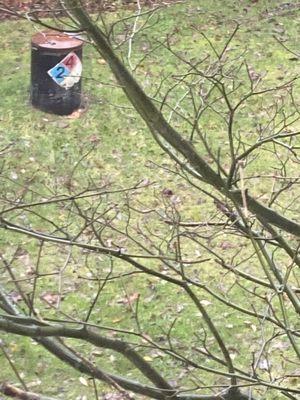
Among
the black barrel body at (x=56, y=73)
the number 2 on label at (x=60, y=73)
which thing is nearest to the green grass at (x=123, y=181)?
the black barrel body at (x=56, y=73)

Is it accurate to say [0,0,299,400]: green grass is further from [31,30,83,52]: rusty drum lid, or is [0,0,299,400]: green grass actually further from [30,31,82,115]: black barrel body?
[31,30,83,52]: rusty drum lid

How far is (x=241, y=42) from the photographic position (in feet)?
31.5

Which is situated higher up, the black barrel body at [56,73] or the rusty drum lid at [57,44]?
the rusty drum lid at [57,44]

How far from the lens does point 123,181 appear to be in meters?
7.11

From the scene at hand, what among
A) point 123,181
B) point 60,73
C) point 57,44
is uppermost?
point 57,44

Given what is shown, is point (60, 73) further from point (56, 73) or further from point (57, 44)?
point (57, 44)

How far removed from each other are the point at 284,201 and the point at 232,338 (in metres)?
→ 1.88

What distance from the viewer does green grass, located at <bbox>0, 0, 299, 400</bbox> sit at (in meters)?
5.20

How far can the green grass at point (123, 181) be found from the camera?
5.20 meters

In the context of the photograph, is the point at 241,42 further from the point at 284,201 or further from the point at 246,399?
the point at 246,399

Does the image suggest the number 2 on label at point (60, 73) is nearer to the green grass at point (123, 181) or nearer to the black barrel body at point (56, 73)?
the black barrel body at point (56, 73)

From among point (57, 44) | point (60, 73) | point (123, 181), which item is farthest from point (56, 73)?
point (123, 181)

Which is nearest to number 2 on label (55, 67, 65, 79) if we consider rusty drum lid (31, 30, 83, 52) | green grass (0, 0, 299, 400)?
rusty drum lid (31, 30, 83, 52)

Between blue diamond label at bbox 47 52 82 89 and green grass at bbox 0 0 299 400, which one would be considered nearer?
green grass at bbox 0 0 299 400
